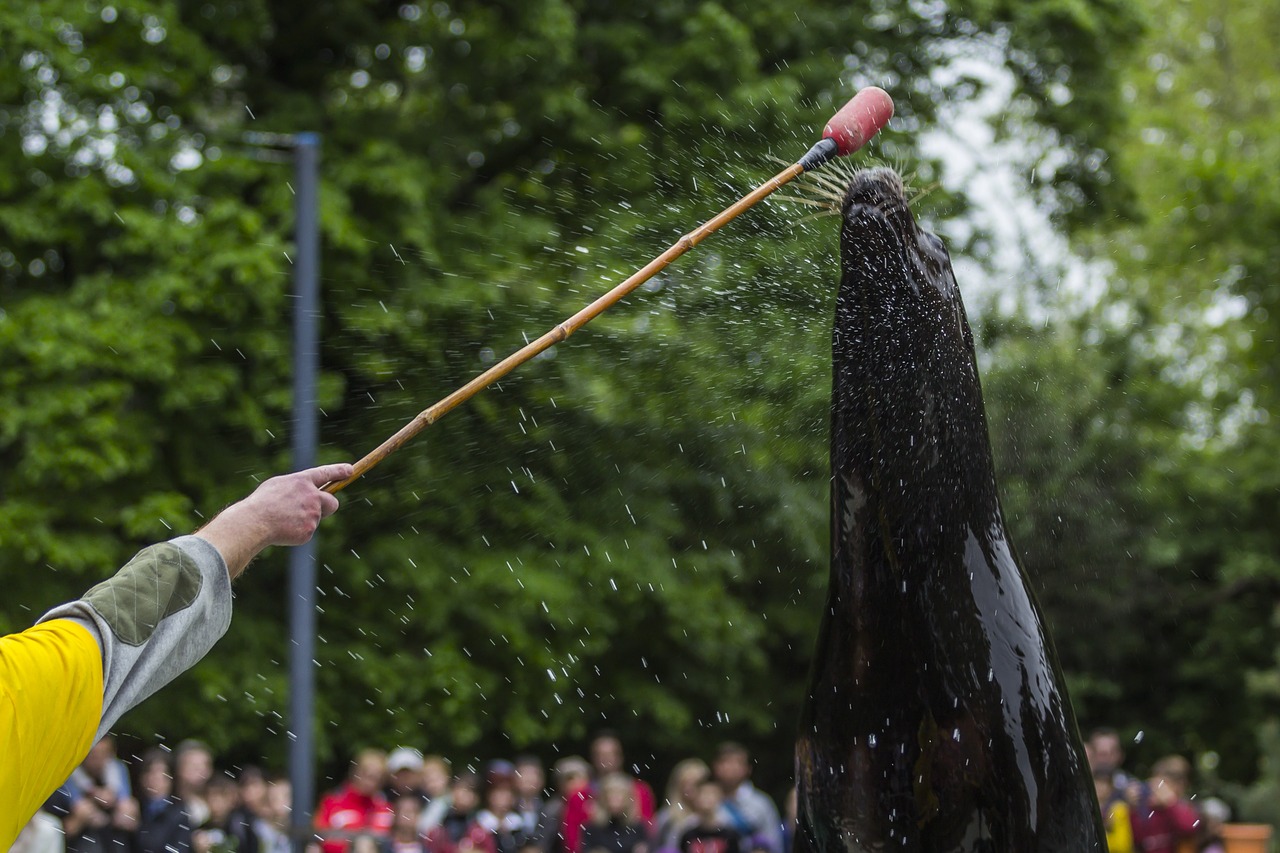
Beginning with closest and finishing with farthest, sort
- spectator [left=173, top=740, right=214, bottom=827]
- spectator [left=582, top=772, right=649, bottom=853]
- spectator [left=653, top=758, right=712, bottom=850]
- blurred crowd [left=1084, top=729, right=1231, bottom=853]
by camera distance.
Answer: spectator [left=173, top=740, right=214, bottom=827] < spectator [left=582, top=772, right=649, bottom=853] < spectator [left=653, top=758, right=712, bottom=850] < blurred crowd [left=1084, top=729, right=1231, bottom=853]

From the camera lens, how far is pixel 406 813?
9641 mm

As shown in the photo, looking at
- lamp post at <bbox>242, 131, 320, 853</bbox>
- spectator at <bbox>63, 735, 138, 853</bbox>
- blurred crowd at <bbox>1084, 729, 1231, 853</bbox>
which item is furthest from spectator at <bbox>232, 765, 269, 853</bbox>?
blurred crowd at <bbox>1084, 729, 1231, 853</bbox>

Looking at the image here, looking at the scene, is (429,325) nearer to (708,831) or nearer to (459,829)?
(459,829)

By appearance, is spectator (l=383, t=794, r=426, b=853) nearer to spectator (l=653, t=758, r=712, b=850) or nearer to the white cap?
the white cap

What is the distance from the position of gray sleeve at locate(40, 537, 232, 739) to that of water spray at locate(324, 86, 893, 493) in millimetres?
456

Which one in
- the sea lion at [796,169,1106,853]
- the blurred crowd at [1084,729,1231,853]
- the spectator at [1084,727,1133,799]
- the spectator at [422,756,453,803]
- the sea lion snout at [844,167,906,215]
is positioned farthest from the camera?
the spectator at [1084,727,1133,799]

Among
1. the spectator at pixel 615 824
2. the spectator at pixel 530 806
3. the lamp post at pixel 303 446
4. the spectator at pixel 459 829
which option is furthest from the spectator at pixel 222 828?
the spectator at pixel 615 824

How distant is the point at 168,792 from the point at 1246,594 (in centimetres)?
Result: 1913

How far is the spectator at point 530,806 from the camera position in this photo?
9.91 meters

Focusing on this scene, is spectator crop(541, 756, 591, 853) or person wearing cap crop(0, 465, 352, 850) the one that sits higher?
person wearing cap crop(0, 465, 352, 850)

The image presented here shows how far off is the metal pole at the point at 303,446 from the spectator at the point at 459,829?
0.93 metres

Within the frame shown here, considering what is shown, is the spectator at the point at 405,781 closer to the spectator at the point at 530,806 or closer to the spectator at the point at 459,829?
the spectator at the point at 459,829

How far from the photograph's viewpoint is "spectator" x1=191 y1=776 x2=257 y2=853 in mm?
9070

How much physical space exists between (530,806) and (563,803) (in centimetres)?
29
